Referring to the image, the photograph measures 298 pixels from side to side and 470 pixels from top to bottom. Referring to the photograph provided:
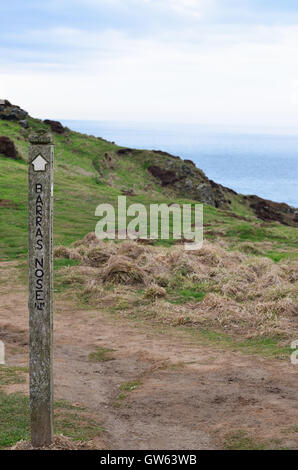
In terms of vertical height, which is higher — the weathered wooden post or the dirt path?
the weathered wooden post

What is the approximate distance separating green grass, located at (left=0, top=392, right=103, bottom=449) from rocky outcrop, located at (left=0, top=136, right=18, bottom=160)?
1835 inches

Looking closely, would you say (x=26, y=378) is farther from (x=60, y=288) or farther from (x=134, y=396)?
(x=60, y=288)

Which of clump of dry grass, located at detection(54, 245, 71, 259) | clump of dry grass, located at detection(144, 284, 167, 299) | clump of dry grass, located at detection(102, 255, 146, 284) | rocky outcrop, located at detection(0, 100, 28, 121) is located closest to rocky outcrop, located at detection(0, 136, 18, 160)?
rocky outcrop, located at detection(0, 100, 28, 121)

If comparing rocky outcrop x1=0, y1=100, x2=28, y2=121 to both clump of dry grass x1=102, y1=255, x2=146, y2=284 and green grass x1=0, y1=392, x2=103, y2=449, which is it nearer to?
clump of dry grass x1=102, y1=255, x2=146, y2=284

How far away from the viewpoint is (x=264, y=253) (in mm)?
27078

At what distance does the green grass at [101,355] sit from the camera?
12.7 meters

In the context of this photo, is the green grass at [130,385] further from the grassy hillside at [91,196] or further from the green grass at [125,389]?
the grassy hillside at [91,196]

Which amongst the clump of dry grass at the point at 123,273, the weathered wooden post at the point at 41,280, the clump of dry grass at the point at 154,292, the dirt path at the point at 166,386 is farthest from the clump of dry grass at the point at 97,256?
the weathered wooden post at the point at 41,280

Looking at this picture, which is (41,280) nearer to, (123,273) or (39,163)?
(39,163)

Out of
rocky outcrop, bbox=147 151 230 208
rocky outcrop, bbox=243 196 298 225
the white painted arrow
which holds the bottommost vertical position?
rocky outcrop, bbox=243 196 298 225

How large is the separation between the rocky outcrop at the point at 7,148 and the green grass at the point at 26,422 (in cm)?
4660

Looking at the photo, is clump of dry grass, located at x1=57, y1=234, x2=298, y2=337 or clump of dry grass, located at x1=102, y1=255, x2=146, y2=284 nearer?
clump of dry grass, located at x1=57, y1=234, x2=298, y2=337

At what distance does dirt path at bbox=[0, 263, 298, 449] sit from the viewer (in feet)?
27.6
